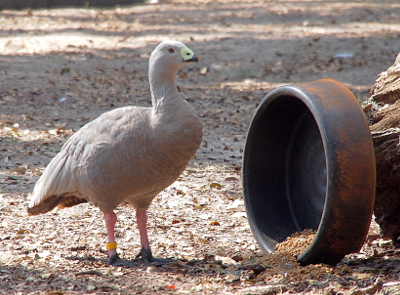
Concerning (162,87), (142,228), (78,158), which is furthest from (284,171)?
(78,158)

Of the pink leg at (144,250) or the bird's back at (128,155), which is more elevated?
the bird's back at (128,155)

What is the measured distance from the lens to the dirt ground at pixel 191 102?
3.61m

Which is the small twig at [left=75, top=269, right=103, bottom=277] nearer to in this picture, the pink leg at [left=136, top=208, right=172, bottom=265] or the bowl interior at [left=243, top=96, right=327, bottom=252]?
the pink leg at [left=136, top=208, right=172, bottom=265]

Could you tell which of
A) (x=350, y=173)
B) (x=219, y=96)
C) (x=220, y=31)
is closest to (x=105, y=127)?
(x=350, y=173)

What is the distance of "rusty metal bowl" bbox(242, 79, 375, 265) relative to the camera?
3.26m

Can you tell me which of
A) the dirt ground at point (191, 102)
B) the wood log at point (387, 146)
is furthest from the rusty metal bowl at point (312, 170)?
the wood log at point (387, 146)

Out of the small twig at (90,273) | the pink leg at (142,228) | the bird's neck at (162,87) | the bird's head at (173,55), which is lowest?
the small twig at (90,273)

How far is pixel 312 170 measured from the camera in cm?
440

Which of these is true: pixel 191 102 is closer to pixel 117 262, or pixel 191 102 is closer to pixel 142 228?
pixel 142 228

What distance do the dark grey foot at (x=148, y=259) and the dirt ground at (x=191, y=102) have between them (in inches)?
4.5

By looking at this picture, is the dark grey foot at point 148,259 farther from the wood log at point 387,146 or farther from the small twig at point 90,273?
the wood log at point 387,146

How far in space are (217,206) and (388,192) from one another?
1.75 meters

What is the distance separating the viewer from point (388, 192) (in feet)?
13.0

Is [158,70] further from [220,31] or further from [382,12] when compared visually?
[382,12]
